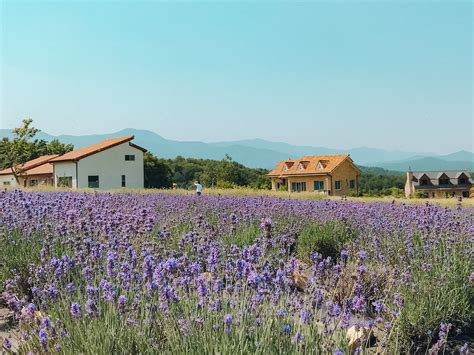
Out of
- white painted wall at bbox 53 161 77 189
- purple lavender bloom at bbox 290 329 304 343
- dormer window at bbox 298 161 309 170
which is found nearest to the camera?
purple lavender bloom at bbox 290 329 304 343

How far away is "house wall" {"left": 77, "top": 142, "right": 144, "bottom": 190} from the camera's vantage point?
37094mm

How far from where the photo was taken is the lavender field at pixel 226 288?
2592 mm

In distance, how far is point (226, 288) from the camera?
288 cm

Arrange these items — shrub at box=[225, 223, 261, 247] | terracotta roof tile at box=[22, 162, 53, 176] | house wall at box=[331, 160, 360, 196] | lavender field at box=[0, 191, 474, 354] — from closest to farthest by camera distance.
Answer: lavender field at box=[0, 191, 474, 354] → shrub at box=[225, 223, 261, 247] → terracotta roof tile at box=[22, 162, 53, 176] → house wall at box=[331, 160, 360, 196]

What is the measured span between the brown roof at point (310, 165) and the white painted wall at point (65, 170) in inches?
922

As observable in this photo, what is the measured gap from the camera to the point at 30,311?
2.57 meters

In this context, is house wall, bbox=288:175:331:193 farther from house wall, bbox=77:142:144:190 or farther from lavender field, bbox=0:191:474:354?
lavender field, bbox=0:191:474:354

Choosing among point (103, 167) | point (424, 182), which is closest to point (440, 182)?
point (424, 182)

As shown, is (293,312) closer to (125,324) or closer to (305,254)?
(125,324)

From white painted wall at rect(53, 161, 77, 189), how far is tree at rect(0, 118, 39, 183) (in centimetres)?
762

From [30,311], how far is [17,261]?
212 cm

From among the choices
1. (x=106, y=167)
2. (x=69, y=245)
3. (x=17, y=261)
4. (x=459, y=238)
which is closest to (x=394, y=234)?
(x=459, y=238)

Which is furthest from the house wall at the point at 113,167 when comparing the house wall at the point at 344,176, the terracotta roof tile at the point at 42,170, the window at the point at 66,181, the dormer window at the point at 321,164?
the house wall at the point at 344,176

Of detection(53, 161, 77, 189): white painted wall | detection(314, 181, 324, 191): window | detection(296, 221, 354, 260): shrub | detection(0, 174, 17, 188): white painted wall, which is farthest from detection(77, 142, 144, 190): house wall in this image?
detection(296, 221, 354, 260): shrub
